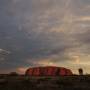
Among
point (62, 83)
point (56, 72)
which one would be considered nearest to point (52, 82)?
point (62, 83)

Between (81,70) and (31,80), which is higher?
(81,70)

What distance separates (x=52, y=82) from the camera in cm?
1227

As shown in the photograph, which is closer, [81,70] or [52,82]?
[52,82]

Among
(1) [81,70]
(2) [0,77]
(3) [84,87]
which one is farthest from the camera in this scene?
(1) [81,70]

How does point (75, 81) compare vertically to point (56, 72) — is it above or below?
below

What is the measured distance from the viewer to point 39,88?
1202 cm

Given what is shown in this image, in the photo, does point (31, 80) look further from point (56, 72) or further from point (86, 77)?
point (56, 72)

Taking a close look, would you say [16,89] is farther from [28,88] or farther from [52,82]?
[52,82]

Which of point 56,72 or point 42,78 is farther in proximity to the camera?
point 56,72

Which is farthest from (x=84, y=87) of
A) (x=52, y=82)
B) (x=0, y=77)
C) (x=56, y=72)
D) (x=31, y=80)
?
(x=56, y=72)

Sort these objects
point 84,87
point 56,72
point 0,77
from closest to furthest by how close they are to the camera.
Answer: point 84,87
point 0,77
point 56,72

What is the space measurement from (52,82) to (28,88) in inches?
47.8

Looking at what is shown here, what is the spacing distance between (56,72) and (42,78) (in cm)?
1738

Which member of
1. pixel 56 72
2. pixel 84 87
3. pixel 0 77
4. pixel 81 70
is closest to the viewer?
pixel 84 87
